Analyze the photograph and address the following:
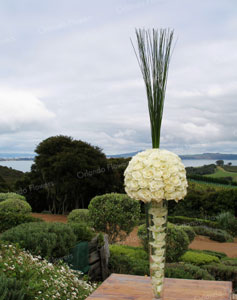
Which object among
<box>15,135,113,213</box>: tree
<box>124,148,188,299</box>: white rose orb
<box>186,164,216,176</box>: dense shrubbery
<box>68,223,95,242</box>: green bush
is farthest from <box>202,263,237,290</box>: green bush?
<box>186,164,216,176</box>: dense shrubbery

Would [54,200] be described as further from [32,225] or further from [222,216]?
[32,225]

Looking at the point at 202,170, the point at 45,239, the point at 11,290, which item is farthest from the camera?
the point at 202,170

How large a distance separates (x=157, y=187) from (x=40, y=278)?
2092 mm

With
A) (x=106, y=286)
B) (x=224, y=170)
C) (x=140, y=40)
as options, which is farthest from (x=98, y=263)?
(x=224, y=170)

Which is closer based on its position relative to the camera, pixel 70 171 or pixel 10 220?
pixel 10 220

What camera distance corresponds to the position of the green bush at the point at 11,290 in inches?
114

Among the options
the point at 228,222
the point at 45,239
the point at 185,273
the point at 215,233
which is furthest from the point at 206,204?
the point at 45,239

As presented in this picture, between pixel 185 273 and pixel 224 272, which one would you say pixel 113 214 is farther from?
pixel 185 273

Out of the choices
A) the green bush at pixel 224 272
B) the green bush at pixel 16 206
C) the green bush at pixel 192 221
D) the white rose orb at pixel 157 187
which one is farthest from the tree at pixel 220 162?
the white rose orb at pixel 157 187

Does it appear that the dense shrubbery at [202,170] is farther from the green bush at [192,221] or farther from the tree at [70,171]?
the tree at [70,171]

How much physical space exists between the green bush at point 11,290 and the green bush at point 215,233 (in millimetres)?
10836

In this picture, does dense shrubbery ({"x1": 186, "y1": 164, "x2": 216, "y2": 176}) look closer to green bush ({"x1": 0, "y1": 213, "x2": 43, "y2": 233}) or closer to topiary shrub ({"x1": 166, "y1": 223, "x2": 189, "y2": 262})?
topiary shrub ({"x1": 166, "y1": 223, "x2": 189, "y2": 262})

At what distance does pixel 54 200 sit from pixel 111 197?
30.7 feet

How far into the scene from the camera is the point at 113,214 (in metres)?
9.66
